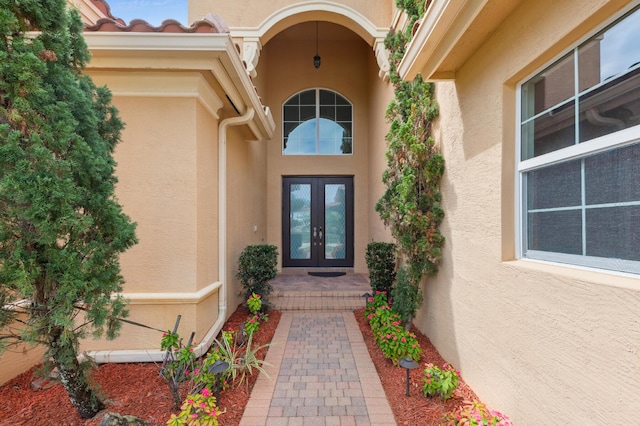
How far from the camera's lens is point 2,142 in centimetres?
195

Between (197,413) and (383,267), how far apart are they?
3.86 m

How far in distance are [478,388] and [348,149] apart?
280 inches

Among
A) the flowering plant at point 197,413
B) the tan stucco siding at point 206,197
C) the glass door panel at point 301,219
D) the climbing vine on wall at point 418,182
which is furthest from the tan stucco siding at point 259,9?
the flowering plant at point 197,413

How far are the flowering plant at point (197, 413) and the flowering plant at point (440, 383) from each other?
1935mm

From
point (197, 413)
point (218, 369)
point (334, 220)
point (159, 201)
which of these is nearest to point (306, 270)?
point (334, 220)

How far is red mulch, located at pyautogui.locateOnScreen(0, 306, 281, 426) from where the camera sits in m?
2.60

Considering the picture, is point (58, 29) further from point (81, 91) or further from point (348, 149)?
point (348, 149)

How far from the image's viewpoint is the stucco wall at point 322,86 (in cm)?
881

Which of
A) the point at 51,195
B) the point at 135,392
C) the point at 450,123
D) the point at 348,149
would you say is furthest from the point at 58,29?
the point at 348,149

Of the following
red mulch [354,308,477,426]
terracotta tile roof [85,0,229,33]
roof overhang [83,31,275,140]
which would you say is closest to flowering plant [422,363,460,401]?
red mulch [354,308,477,426]

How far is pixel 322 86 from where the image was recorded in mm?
8992

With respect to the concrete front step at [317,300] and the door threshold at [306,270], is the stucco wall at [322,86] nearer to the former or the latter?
the door threshold at [306,270]

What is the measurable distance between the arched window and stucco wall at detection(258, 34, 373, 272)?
0.17 m

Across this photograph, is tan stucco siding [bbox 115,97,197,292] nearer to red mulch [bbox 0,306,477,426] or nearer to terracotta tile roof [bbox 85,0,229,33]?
terracotta tile roof [bbox 85,0,229,33]
